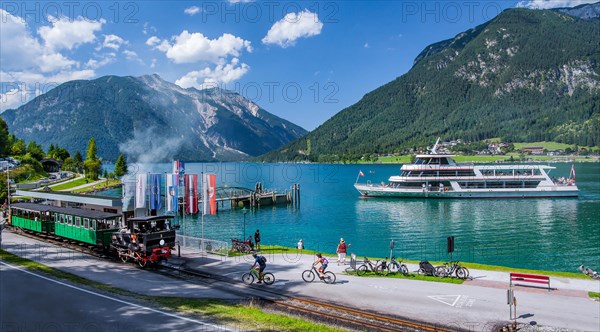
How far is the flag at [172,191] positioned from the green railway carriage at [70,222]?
5401 millimetres

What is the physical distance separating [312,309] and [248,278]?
18.7 ft

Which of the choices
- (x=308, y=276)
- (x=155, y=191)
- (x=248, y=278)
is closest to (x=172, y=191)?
A: (x=155, y=191)

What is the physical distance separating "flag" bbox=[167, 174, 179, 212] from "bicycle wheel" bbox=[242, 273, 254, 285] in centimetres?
1369

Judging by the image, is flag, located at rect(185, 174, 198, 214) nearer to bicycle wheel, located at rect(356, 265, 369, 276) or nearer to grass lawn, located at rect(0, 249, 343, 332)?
grass lawn, located at rect(0, 249, 343, 332)

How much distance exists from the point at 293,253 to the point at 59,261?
15497mm

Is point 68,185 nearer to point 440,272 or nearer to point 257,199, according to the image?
point 257,199

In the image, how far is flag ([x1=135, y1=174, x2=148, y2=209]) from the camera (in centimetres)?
3010

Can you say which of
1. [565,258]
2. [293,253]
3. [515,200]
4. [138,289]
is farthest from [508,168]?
[138,289]

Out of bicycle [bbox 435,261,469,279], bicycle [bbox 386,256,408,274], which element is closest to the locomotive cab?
bicycle [bbox 386,256,408,274]

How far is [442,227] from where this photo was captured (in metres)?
58.0

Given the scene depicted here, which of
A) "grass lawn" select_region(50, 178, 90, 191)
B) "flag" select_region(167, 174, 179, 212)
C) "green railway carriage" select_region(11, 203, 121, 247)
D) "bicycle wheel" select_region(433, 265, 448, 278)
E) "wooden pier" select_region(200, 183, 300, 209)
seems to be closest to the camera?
"bicycle wheel" select_region(433, 265, 448, 278)

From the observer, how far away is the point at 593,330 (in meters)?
15.0

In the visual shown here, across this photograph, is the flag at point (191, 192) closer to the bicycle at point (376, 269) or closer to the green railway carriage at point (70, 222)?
the green railway carriage at point (70, 222)

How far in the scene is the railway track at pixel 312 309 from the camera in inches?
591
